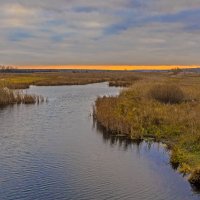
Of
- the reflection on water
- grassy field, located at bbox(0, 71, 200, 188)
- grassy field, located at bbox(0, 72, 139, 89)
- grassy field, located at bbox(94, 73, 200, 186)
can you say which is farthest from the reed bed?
grassy field, located at bbox(0, 72, 139, 89)

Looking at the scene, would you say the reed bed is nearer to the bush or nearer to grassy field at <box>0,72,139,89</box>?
the bush

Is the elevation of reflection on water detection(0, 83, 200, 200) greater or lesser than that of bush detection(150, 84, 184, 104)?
lesser

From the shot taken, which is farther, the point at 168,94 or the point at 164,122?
the point at 168,94

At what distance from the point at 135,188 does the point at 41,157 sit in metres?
5.53

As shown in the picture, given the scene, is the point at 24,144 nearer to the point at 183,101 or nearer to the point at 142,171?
the point at 142,171

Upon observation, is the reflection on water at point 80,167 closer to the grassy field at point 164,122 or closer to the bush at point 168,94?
the grassy field at point 164,122

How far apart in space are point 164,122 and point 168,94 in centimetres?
1014

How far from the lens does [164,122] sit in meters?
23.6

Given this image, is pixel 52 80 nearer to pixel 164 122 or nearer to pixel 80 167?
pixel 164 122

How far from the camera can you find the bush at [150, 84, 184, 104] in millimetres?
33281

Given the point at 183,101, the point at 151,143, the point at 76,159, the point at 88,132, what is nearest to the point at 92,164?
the point at 76,159

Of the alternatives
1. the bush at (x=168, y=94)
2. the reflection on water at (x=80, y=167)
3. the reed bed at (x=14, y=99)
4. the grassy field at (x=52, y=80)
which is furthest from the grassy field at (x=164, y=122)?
the grassy field at (x=52, y=80)

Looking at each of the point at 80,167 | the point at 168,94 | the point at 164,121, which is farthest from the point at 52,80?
the point at 80,167

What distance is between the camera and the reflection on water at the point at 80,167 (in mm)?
13352
